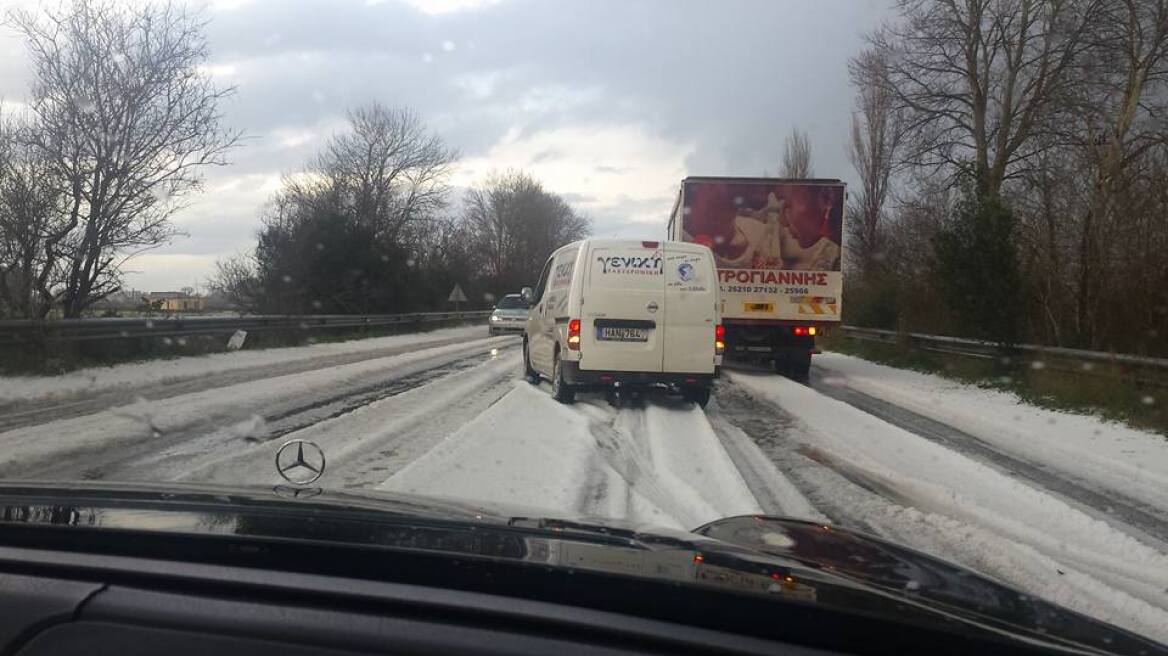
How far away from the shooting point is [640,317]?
411 inches

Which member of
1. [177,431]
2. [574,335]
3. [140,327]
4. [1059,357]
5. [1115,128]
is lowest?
[177,431]

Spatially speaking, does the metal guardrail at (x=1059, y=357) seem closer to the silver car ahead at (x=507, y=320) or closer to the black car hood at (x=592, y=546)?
the black car hood at (x=592, y=546)

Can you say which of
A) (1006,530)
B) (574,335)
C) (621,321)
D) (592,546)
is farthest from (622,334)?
(592,546)

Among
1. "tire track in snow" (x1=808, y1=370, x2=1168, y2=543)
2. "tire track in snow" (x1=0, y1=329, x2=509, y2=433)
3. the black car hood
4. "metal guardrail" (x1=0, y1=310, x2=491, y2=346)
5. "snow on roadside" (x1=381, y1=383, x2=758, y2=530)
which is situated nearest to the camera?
the black car hood

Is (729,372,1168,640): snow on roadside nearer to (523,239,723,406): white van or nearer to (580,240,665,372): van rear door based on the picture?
(523,239,723,406): white van

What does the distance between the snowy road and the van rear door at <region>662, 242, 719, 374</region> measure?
69 cm

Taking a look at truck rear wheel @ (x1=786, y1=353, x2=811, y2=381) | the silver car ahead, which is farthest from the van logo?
the silver car ahead

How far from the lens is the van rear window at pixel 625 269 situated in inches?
413

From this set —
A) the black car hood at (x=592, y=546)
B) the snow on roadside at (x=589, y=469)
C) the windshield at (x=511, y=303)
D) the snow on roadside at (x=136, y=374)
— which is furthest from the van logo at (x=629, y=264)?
the windshield at (x=511, y=303)

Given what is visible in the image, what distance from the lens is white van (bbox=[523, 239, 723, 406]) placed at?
1041 cm

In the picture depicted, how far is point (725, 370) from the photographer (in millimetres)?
18234

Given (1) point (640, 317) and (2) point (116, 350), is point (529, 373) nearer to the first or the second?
(1) point (640, 317)

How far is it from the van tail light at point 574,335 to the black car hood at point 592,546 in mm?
7372

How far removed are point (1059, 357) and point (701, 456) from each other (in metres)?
8.86
